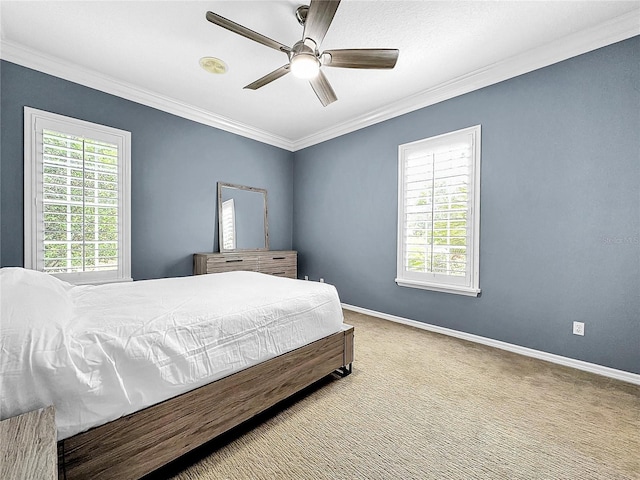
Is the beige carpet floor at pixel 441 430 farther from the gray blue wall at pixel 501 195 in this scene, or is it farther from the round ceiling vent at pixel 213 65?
the round ceiling vent at pixel 213 65

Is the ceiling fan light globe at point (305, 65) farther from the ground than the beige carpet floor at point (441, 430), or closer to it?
farther from the ground

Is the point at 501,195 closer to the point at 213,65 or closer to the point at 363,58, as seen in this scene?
the point at 363,58

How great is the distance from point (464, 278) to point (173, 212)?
360 centimetres

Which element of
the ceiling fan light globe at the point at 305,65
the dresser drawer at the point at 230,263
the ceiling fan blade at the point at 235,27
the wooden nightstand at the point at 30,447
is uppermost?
the ceiling fan blade at the point at 235,27

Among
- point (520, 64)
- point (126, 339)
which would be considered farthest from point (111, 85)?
point (520, 64)

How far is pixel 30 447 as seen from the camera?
2.38 ft

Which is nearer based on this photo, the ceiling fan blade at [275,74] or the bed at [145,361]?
the bed at [145,361]

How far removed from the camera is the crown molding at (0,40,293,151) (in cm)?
263

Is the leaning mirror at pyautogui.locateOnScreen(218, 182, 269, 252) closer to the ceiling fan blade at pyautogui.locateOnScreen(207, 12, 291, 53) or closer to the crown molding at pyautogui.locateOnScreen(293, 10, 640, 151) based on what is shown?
the crown molding at pyautogui.locateOnScreen(293, 10, 640, 151)

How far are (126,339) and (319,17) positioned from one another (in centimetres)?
208

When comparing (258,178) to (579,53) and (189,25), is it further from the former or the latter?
(579,53)

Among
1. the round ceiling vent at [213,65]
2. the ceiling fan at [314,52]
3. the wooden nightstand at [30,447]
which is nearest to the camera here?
the wooden nightstand at [30,447]

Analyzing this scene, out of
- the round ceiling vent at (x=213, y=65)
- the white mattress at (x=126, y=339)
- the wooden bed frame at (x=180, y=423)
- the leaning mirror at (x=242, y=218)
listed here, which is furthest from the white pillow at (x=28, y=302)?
the leaning mirror at (x=242, y=218)

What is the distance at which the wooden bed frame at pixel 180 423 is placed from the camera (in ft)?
3.48
